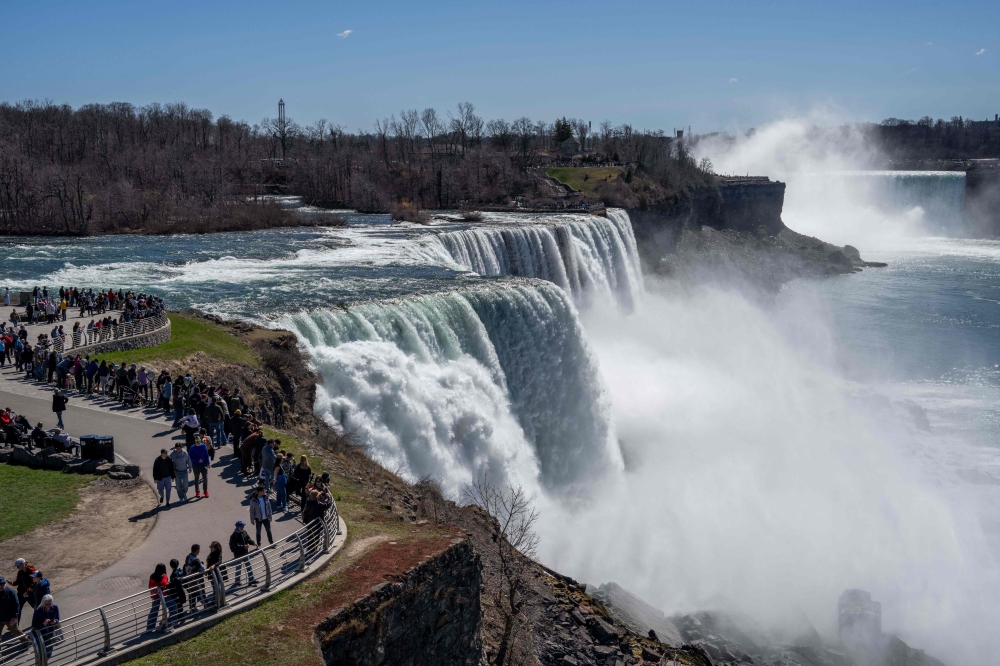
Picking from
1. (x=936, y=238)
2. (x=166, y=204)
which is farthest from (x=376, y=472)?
(x=936, y=238)

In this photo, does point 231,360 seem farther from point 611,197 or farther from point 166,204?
point 611,197

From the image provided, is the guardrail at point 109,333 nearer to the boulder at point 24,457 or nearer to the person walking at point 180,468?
the boulder at point 24,457

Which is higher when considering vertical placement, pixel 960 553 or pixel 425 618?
pixel 425 618

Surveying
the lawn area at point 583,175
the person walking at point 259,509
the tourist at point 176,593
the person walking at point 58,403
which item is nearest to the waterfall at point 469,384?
the person walking at point 58,403

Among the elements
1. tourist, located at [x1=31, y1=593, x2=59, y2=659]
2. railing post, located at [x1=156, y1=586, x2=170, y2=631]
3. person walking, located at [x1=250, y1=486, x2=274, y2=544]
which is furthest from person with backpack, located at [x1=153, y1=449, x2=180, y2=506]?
tourist, located at [x1=31, y1=593, x2=59, y2=659]

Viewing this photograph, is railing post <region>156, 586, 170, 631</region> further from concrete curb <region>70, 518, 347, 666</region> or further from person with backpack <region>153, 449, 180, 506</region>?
person with backpack <region>153, 449, 180, 506</region>

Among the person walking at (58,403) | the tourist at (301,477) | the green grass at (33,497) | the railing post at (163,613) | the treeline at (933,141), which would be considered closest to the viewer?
the railing post at (163,613)

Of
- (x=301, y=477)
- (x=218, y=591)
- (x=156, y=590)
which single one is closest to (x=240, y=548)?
(x=218, y=591)

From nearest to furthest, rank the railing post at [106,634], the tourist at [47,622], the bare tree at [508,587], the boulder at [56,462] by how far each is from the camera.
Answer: the tourist at [47,622], the railing post at [106,634], the bare tree at [508,587], the boulder at [56,462]
